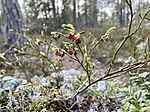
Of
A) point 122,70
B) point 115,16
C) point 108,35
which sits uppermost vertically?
point 108,35

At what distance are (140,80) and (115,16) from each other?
26.4m

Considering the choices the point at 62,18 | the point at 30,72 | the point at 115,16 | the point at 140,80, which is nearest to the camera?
the point at 140,80

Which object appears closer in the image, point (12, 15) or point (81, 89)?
point (81, 89)

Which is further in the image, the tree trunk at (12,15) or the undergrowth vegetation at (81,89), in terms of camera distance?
the tree trunk at (12,15)

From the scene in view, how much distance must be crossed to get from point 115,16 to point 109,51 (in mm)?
21412

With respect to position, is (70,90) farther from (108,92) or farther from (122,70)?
(122,70)

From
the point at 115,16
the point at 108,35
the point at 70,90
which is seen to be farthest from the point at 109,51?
the point at 115,16

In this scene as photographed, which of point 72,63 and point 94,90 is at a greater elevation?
point 94,90

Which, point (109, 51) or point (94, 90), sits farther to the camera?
point (109, 51)

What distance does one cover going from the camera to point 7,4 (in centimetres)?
465

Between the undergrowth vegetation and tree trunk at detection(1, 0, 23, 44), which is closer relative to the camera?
the undergrowth vegetation

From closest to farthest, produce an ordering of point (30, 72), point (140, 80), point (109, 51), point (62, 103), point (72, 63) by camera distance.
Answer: point (140, 80)
point (62, 103)
point (30, 72)
point (72, 63)
point (109, 51)

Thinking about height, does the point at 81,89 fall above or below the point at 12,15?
below

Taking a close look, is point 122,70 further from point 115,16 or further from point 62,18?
point 115,16
